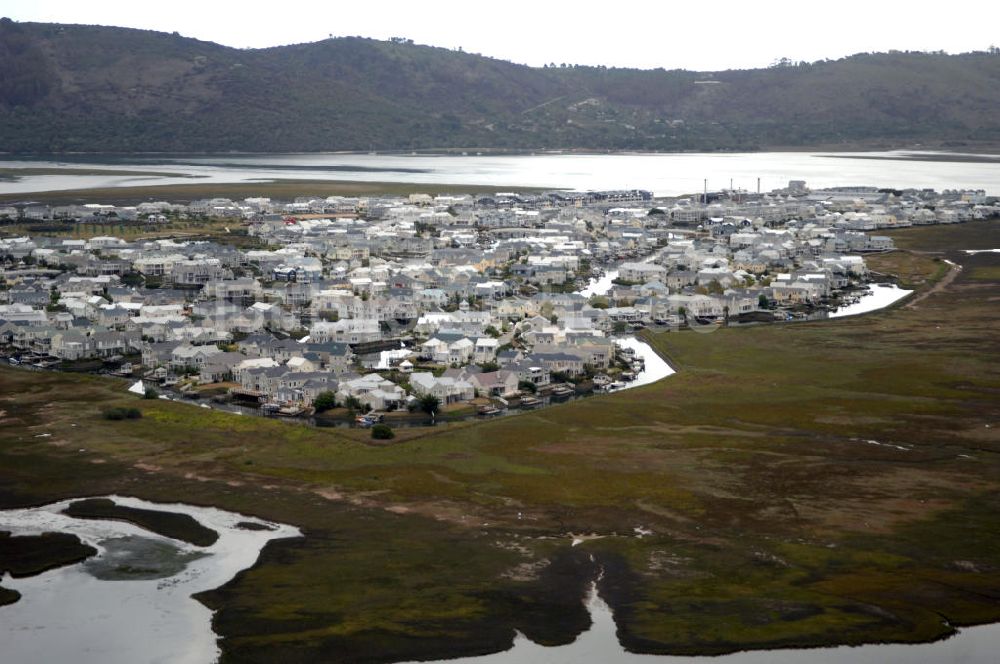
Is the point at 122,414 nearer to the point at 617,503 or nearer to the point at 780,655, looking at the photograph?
the point at 617,503

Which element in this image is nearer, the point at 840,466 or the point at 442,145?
the point at 840,466

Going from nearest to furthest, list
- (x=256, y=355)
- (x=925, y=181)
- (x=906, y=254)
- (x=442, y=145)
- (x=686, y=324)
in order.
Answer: (x=256, y=355)
(x=686, y=324)
(x=906, y=254)
(x=925, y=181)
(x=442, y=145)

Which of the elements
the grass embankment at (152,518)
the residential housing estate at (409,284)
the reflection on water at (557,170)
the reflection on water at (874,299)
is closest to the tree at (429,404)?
the residential housing estate at (409,284)

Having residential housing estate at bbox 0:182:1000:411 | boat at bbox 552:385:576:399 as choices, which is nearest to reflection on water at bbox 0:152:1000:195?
residential housing estate at bbox 0:182:1000:411

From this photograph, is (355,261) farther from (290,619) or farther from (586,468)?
(290,619)

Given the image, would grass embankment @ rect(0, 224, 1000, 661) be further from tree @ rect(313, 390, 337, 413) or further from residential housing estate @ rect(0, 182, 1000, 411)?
residential housing estate @ rect(0, 182, 1000, 411)

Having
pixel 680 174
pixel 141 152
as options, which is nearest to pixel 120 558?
pixel 680 174

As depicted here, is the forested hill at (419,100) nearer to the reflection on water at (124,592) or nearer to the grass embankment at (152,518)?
the grass embankment at (152,518)
